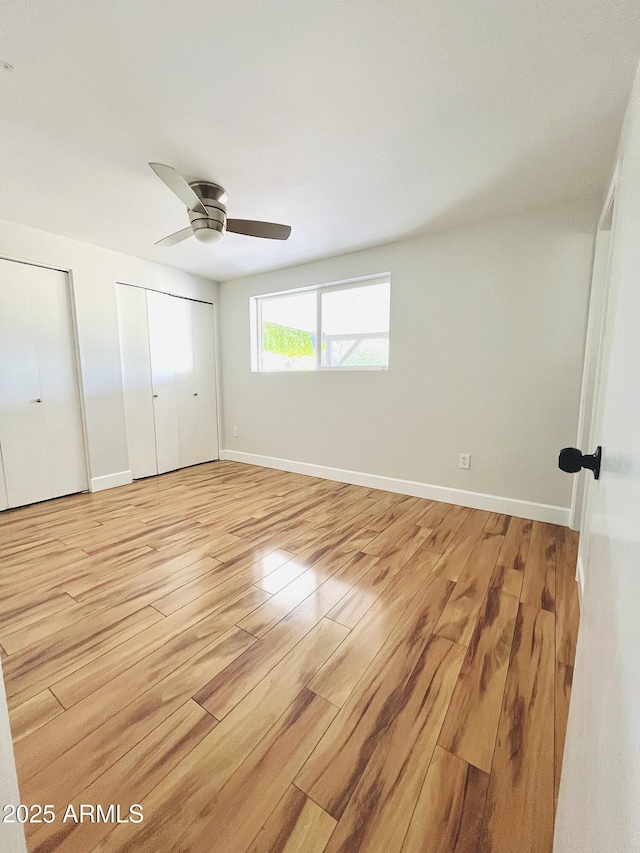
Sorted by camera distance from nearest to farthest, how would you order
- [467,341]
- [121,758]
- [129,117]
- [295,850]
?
1. [295,850]
2. [121,758]
3. [129,117]
4. [467,341]

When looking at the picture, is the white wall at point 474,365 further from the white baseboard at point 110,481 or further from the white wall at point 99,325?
the white baseboard at point 110,481

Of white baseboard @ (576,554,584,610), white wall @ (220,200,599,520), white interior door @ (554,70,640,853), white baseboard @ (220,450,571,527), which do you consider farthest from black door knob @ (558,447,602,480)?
white baseboard @ (220,450,571,527)

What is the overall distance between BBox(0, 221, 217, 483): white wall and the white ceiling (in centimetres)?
56

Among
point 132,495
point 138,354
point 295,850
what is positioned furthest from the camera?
point 138,354

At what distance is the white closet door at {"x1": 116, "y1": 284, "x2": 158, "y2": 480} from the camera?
3402mm

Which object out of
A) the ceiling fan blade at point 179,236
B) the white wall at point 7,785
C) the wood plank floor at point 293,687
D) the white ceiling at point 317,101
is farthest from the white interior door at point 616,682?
the ceiling fan blade at point 179,236

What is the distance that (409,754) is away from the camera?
95 centimetres

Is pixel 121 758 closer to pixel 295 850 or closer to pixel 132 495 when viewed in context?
pixel 295 850

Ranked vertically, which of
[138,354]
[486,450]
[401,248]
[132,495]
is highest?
[401,248]

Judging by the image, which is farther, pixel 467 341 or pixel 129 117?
pixel 467 341

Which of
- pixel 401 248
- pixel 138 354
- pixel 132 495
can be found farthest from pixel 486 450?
pixel 138 354

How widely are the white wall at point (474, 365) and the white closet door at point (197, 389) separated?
3.90 feet

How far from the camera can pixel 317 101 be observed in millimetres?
1438

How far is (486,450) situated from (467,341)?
893 mm
